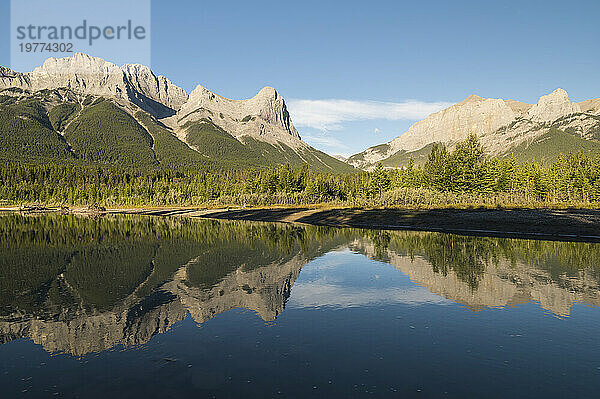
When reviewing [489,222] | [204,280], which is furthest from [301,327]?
[489,222]

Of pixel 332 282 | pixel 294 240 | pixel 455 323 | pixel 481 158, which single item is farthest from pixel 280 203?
pixel 455 323

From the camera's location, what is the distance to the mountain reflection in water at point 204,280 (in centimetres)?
1952

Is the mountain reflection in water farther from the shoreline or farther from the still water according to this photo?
the shoreline

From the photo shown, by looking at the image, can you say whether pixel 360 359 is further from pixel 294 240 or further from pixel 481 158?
pixel 481 158

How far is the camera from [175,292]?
25203 millimetres

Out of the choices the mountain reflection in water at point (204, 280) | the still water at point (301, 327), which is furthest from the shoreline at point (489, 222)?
the still water at point (301, 327)

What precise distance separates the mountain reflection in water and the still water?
0.16 m

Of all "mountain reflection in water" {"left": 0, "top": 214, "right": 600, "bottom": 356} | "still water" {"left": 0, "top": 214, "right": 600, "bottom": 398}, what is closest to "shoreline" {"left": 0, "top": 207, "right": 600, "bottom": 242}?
"mountain reflection in water" {"left": 0, "top": 214, "right": 600, "bottom": 356}

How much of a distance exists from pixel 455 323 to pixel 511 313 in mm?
4223

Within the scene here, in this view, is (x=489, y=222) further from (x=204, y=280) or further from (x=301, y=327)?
(x=301, y=327)

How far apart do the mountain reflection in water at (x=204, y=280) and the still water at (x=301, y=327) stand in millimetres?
163

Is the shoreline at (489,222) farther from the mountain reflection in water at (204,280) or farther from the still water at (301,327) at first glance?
the still water at (301,327)

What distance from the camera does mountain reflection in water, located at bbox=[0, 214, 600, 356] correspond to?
1952cm

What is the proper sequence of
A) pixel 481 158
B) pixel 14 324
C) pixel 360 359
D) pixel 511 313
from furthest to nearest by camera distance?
pixel 481 158
pixel 511 313
pixel 14 324
pixel 360 359
